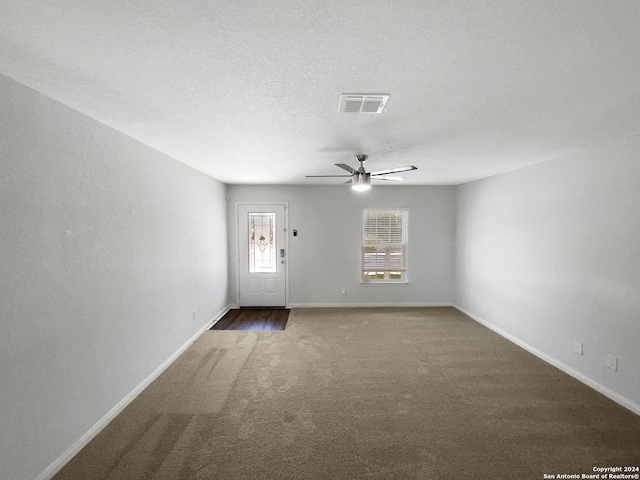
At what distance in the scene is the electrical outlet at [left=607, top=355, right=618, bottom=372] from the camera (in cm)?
275

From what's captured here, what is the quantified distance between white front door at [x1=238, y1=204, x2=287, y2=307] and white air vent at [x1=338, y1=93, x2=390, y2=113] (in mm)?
4069

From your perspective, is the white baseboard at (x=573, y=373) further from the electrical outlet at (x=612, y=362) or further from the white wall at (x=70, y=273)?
the white wall at (x=70, y=273)

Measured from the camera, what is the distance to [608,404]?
267 centimetres

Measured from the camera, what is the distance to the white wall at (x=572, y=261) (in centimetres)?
267

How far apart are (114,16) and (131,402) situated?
9.68 ft

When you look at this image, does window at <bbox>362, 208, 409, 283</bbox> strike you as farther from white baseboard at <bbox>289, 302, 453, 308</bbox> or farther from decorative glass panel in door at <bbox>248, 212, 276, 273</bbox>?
decorative glass panel in door at <bbox>248, 212, 276, 273</bbox>

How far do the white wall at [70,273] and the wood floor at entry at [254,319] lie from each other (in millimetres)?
1469

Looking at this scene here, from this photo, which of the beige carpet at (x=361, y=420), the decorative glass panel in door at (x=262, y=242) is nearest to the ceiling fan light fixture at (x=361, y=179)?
the beige carpet at (x=361, y=420)

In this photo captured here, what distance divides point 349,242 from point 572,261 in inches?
134

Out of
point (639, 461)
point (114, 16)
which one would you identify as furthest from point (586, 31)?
point (639, 461)

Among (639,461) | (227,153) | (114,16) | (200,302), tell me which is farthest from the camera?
(200,302)

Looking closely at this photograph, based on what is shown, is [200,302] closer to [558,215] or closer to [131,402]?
[131,402]

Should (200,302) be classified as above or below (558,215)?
below

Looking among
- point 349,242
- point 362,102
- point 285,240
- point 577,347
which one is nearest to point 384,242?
point 349,242
